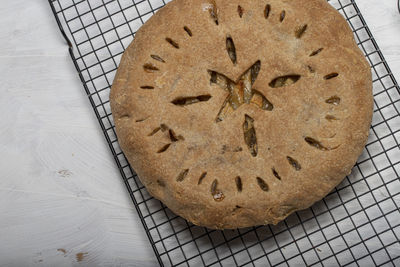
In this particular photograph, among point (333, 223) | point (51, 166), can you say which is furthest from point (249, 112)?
point (51, 166)

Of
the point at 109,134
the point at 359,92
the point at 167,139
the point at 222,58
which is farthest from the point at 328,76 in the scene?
the point at 109,134

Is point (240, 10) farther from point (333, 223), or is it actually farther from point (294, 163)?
point (333, 223)

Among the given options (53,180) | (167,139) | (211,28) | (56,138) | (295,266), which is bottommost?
(295,266)

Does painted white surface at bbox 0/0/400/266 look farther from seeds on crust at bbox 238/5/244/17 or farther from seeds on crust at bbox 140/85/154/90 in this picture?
seeds on crust at bbox 238/5/244/17

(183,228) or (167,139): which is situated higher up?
(167,139)

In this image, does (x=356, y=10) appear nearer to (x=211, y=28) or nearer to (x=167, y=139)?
(x=211, y=28)

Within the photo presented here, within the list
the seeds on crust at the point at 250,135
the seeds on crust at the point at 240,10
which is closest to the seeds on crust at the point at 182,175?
the seeds on crust at the point at 250,135
